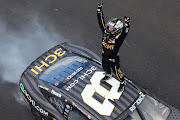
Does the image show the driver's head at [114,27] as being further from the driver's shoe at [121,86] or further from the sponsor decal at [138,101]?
the sponsor decal at [138,101]

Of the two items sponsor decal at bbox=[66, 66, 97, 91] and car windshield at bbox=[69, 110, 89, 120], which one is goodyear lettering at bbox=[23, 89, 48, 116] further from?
sponsor decal at bbox=[66, 66, 97, 91]

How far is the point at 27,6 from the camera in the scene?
32.4 feet

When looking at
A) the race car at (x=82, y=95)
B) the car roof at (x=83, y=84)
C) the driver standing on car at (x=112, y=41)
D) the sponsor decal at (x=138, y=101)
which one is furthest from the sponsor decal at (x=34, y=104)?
the sponsor decal at (x=138, y=101)

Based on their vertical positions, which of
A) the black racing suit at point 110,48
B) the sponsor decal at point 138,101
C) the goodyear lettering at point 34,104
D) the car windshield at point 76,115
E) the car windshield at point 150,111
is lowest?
the goodyear lettering at point 34,104

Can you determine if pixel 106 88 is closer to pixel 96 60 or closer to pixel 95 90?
pixel 95 90

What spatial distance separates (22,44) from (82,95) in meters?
4.05

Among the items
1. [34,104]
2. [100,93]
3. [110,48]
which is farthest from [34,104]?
Answer: [110,48]

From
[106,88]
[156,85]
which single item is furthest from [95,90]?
[156,85]

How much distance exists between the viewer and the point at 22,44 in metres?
8.24

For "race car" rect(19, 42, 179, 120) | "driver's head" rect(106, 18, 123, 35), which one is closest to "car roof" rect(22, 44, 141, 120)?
"race car" rect(19, 42, 179, 120)

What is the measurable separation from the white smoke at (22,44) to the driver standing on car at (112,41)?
3.04 meters

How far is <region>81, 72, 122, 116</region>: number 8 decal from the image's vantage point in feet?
15.9

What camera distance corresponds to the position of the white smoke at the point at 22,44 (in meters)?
7.42

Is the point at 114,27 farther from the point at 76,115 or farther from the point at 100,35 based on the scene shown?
the point at 100,35
